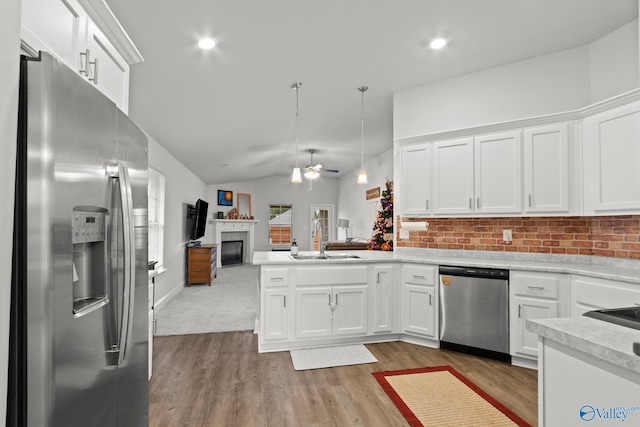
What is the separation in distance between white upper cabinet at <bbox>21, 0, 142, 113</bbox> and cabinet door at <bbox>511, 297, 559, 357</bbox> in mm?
3261

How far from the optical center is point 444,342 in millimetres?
3225

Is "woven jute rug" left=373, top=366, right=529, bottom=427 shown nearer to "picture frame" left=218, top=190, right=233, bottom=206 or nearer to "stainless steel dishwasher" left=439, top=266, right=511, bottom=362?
"stainless steel dishwasher" left=439, top=266, right=511, bottom=362

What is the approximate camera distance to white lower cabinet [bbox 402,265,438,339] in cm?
326

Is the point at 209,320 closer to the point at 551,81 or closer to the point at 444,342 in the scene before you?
the point at 444,342

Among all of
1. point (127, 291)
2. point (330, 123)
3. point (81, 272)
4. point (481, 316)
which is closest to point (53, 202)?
point (81, 272)

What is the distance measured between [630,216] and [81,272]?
12.2 ft

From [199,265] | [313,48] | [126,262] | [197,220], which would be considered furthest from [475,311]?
[197,220]

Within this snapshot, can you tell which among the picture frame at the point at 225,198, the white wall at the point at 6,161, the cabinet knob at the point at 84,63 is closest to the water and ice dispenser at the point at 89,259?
the white wall at the point at 6,161

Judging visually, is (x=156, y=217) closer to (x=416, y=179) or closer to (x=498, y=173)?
(x=416, y=179)

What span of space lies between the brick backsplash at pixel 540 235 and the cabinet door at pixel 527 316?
730 mm

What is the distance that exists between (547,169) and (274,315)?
286 centimetres

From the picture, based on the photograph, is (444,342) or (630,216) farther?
(444,342)

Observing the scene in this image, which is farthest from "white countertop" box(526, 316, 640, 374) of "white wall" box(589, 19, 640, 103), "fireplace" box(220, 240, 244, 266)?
"fireplace" box(220, 240, 244, 266)

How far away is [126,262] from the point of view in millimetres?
1235
